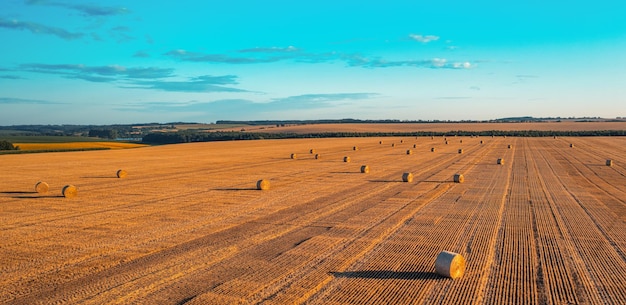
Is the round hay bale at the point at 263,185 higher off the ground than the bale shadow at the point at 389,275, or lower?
higher

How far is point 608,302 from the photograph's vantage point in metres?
7.88

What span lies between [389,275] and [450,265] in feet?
3.82

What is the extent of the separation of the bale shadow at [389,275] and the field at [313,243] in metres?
0.04

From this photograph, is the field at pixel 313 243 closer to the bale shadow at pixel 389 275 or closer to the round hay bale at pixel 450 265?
the bale shadow at pixel 389 275

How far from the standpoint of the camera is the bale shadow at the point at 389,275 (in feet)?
29.6

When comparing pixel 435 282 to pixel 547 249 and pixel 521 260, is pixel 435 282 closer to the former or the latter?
pixel 521 260

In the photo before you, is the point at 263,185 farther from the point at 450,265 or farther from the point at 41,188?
the point at 450,265

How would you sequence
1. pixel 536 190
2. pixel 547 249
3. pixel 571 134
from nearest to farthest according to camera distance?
pixel 547 249 → pixel 536 190 → pixel 571 134

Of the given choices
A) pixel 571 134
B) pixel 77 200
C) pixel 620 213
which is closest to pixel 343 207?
pixel 620 213

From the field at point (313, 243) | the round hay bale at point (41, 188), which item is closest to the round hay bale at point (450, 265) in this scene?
the field at point (313, 243)

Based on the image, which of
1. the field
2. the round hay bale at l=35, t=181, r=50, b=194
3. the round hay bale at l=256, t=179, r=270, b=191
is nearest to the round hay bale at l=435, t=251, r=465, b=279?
the field

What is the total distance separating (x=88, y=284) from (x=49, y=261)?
2.08 m

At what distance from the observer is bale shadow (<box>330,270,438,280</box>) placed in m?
9.03

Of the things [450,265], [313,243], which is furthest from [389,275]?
[313,243]
